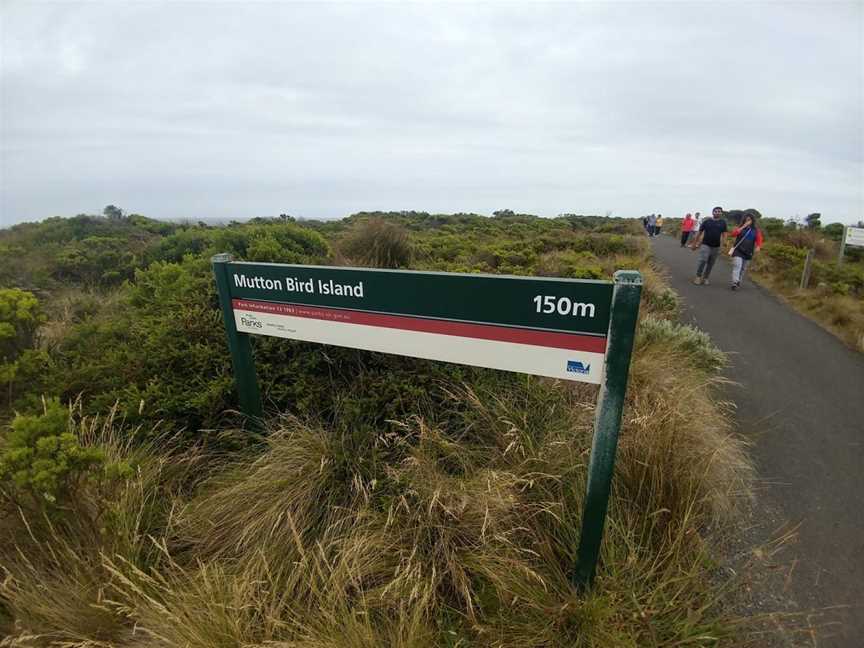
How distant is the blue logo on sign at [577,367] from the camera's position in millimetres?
1692

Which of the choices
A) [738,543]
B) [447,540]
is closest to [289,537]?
[447,540]

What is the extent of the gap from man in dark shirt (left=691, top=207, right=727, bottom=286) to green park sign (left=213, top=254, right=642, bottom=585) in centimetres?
884

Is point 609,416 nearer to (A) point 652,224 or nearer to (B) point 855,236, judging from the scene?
(B) point 855,236

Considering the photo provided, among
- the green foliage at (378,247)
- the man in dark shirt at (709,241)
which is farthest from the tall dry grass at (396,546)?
the man in dark shirt at (709,241)

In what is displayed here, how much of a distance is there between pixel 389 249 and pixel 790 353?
5.57 meters

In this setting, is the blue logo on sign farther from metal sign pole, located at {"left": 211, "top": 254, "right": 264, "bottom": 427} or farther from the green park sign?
metal sign pole, located at {"left": 211, "top": 254, "right": 264, "bottom": 427}

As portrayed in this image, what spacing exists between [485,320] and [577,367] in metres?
0.44

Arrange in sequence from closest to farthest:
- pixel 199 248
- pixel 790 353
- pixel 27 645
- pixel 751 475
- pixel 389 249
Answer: pixel 27 645
pixel 751 475
pixel 790 353
pixel 389 249
pixel 199 248

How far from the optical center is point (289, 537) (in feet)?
7.14

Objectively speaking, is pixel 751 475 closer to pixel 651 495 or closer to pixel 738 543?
pixel 738 543

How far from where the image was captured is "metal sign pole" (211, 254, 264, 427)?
107 inches

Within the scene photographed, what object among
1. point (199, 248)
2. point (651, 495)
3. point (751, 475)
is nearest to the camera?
point (651, 495)

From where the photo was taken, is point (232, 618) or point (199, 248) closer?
point (232, 618)

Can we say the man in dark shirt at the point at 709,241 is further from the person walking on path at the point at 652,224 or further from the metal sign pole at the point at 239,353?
→ the person walking on path at the point at 652,224
